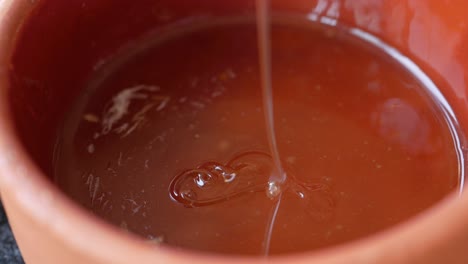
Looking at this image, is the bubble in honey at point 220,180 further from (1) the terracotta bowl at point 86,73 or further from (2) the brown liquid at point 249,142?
A: (1) the terracotta bowl at point 86,73

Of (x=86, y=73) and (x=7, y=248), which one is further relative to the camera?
(x=86, y=73)

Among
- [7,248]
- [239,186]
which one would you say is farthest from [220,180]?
[7,248]

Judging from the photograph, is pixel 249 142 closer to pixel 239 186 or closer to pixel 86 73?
pixel 239 186

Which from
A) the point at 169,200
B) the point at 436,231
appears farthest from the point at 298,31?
the point at 436,231

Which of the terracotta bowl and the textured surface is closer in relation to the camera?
the terracotta bowl

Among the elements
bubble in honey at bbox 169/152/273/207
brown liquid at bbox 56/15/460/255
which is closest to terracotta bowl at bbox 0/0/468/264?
brown liquid at bbox 56/15/460/255

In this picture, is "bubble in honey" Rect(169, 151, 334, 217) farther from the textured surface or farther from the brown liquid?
the textured surface
